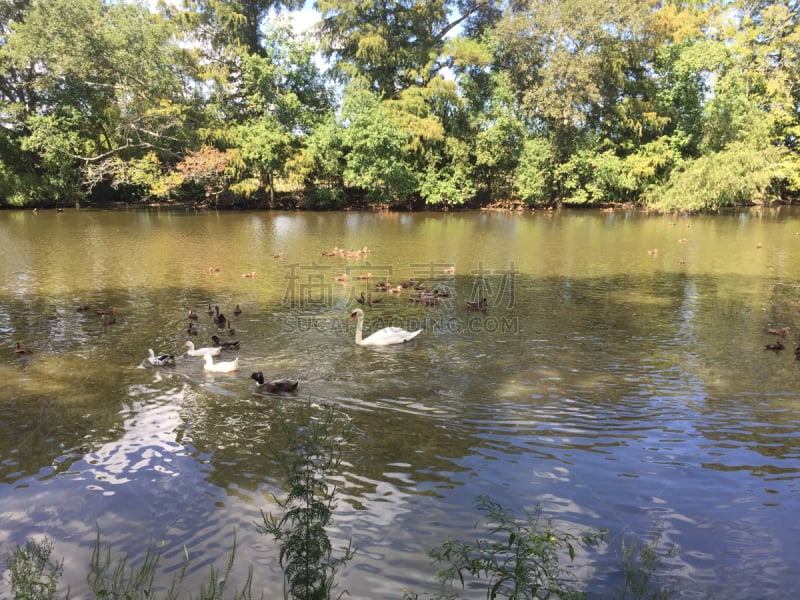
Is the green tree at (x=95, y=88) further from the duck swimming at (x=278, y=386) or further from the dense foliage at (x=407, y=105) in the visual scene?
the duck swimming at (x=278, y=386)

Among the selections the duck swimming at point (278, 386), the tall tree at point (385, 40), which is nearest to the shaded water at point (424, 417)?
the duck swimming at point (278, 386)

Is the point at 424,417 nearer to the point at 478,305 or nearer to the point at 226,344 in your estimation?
the point at 226,344

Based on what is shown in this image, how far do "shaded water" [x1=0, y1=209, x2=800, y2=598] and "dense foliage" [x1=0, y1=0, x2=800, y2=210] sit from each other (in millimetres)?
22387

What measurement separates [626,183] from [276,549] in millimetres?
39259

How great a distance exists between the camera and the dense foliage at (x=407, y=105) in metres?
33.9

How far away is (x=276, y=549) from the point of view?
416 centimetres

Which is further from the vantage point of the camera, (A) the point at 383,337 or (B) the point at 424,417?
(A) the point at 383,337

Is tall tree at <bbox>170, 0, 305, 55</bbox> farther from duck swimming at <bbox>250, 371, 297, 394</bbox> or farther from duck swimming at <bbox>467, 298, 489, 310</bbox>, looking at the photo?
duck swimming at <bbox>250, 371, 297, 394</bbox>

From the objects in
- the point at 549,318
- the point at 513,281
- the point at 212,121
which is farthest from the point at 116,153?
the point at 549,318

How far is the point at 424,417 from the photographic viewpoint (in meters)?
6.54

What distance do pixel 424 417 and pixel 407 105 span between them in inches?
1318

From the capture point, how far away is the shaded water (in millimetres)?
4320

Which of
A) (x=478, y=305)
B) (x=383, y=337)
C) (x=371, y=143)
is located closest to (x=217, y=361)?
(x=383, y=337)

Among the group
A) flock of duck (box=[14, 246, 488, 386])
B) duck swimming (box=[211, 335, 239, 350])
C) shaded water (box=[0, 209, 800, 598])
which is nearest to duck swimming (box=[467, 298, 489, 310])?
flock of duck (box=[14, 246, 488, 386])
